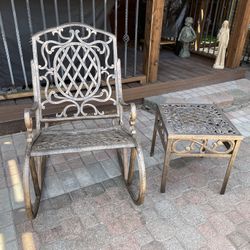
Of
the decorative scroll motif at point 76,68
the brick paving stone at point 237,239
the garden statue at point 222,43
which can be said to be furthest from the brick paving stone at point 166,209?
the garden statue at point 222,43

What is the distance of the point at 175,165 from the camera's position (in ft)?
7.23

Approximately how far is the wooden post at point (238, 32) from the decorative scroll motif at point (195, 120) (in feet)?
6.73

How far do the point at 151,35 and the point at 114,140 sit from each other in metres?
1.70

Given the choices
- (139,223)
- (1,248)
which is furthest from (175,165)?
(1,248)

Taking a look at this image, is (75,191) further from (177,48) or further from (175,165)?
(177,48)

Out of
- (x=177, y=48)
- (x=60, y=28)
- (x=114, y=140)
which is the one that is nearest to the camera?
(x=114, y=140)

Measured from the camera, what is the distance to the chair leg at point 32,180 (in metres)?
1.42

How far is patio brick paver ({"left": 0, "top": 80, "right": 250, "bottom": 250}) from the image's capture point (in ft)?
5.05

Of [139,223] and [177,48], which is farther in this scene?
[177,48]

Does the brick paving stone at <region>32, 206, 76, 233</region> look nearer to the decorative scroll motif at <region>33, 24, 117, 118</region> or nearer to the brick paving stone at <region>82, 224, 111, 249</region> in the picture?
the brick paving stone at <region>82, 224, 111, 249</region>

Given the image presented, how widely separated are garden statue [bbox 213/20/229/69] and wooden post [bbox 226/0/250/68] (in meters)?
0.12

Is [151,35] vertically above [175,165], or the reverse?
[151,35]

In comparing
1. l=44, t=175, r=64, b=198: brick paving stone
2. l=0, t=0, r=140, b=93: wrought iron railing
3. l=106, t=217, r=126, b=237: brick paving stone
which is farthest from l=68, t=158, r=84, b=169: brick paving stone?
l=0, t=0, r=140, b=93: wrought iron railing

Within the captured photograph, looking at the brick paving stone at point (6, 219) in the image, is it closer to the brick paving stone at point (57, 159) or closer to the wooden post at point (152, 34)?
the brick paving stone at point (57, 159)
